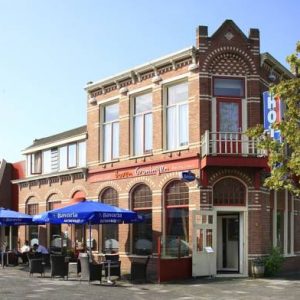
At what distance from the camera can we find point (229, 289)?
17.8 metres

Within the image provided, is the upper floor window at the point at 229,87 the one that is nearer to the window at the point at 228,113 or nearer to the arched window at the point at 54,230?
the window at the point at 228,113

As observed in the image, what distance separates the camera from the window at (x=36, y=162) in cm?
3244

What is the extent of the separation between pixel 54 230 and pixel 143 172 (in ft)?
27.5

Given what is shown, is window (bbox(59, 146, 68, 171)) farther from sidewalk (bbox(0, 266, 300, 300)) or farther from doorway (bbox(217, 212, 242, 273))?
doorway (bbox(217, 212, 242, 273))

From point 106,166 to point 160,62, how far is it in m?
5.44

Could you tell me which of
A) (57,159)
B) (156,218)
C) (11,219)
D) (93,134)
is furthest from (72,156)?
(156,218)

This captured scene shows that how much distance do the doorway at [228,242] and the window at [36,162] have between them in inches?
526

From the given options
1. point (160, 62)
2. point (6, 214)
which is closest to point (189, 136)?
point (160, 62)

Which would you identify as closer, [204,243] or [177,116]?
[204,243]

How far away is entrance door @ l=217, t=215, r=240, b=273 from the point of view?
22062 millimetres

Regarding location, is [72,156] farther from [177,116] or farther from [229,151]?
[229,151]

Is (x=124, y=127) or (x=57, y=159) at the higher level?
(x=124, y=127)

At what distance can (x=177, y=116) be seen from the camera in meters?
22.9

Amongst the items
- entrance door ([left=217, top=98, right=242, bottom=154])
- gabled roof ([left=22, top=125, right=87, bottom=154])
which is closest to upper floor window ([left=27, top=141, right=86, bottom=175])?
gabled roof ([left=22, top=125, right=87, bottom=154])
